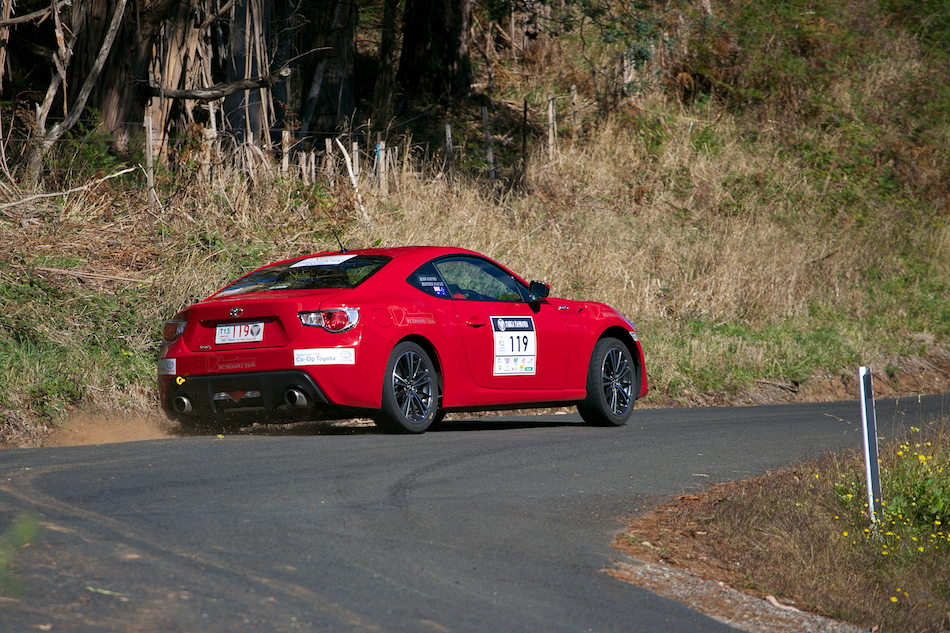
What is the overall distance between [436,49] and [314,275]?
64.4 ft

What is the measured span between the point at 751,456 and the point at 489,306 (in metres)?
2.56

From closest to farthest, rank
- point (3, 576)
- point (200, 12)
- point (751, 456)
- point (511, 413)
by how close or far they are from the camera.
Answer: point (3, 576), point (751, 456), point (511, 413), point (200, 12)

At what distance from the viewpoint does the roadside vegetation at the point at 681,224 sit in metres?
9.26

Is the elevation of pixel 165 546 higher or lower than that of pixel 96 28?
lower

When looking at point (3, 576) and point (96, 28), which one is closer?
point (3, 576)

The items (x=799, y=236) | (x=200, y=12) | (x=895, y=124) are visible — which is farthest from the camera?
(x=895, y=124)

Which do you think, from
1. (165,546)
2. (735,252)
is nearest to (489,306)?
(165,546)

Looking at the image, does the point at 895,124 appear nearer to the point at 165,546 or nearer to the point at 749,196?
the point at 749,196

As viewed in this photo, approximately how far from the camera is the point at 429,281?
9.39 m

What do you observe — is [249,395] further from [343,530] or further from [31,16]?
[31,16]

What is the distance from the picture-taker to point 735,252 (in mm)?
21844

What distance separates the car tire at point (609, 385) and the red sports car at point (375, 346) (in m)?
0.03

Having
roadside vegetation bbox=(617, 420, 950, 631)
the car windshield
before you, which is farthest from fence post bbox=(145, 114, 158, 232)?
roadside vegetation bbox=(617, 420, 950, 631)

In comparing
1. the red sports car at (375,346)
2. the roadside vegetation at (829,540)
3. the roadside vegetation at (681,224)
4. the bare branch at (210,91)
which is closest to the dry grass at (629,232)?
the roadside vegetation at (681,224)
